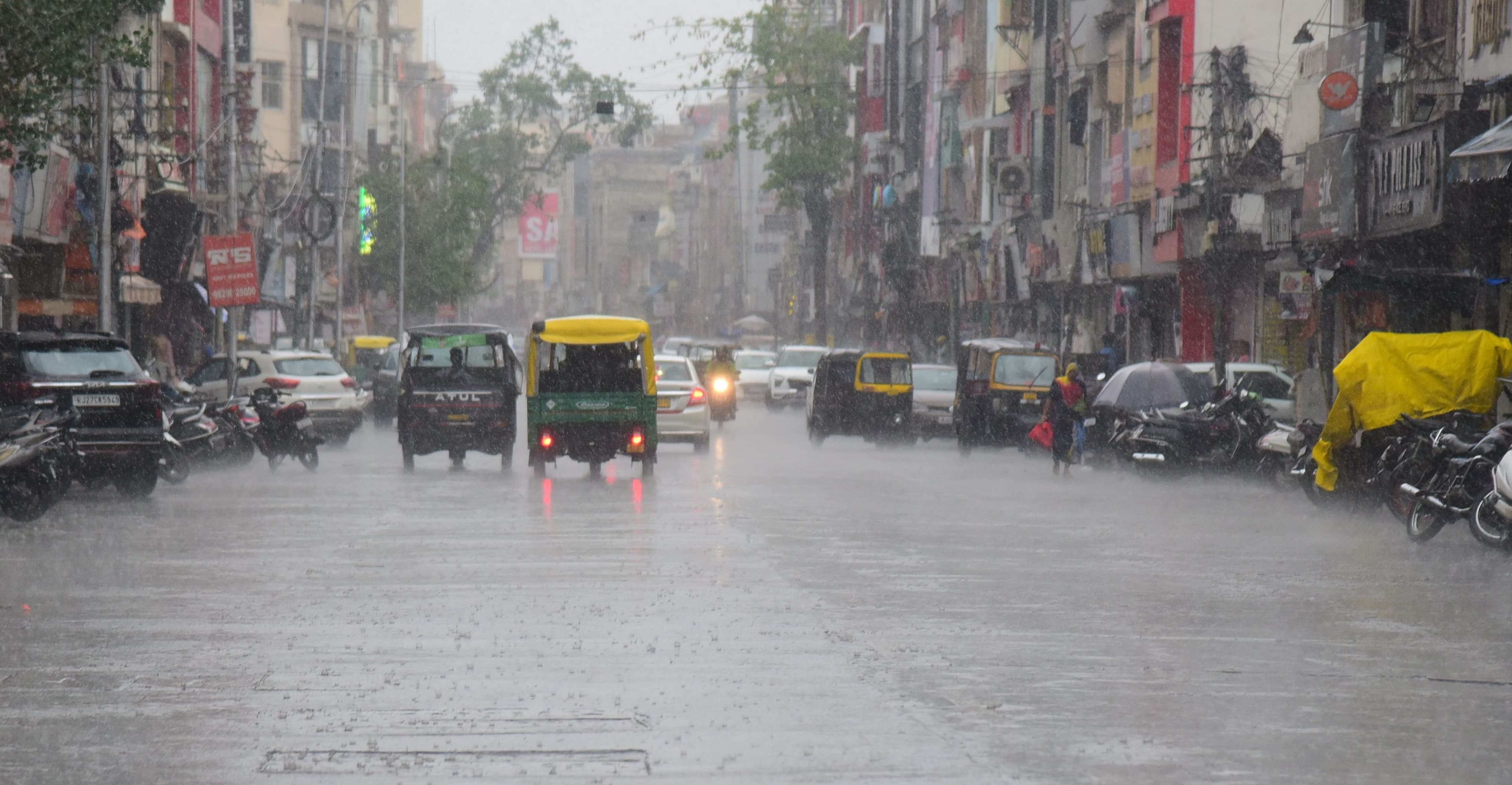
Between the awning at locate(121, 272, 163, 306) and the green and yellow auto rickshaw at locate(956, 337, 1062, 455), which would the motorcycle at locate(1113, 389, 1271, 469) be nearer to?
the green and yellow auto rickshaw at locate(956, 337, 1062, 455)

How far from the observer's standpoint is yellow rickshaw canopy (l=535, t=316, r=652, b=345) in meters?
29.0

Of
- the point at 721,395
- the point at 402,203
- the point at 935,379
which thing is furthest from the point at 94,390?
the point at 402,203

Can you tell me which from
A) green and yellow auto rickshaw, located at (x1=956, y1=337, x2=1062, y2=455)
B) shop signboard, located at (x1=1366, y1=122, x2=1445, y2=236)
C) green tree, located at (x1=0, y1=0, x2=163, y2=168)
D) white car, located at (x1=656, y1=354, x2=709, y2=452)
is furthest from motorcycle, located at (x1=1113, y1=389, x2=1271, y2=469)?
green tree, located at (x1=0, y1=0, x2=163, y2=168)

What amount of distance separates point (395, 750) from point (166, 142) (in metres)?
40.4

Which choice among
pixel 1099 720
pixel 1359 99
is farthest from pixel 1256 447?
pixel 1099 720

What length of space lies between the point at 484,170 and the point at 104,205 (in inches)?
2799

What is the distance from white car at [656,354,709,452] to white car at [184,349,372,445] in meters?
6.10

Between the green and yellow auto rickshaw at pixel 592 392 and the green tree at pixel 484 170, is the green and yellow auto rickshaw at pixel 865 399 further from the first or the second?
the green tree at pixel 484 170

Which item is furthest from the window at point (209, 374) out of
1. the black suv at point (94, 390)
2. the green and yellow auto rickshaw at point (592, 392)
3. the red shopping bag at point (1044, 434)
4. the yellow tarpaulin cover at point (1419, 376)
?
the yellow tarpaulin cover at point (1419, 376)

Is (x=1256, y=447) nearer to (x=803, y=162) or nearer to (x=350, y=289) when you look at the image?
(x=803, y=162)

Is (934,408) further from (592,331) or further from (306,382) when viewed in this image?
(592,331)

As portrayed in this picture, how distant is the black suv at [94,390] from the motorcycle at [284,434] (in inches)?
256

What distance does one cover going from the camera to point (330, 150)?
8831 cm

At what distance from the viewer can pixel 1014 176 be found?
194ft
